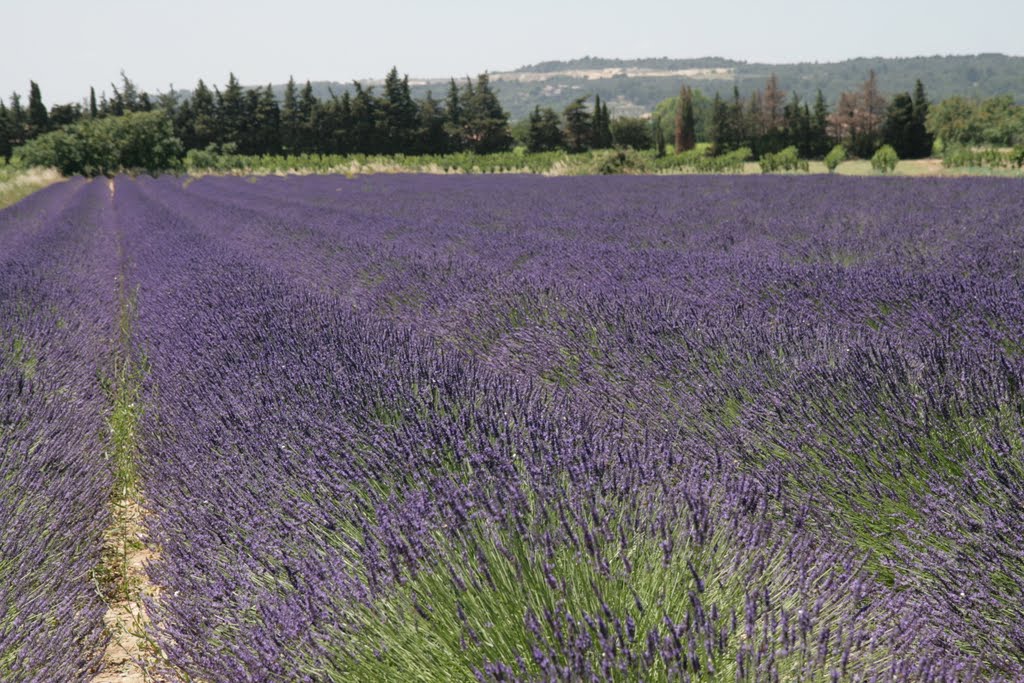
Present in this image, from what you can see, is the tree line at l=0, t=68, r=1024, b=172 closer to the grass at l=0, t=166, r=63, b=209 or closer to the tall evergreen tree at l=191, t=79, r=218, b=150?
the tall evergreen tree at l=191, t=79, r=218, b=150

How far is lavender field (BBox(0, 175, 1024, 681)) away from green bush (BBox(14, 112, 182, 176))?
37.6 metres

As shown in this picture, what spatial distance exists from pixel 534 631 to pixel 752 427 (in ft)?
4.96

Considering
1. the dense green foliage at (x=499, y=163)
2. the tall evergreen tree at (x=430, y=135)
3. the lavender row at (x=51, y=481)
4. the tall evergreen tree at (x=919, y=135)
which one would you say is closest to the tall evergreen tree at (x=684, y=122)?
the dense green foliage at (x=499, y=163)

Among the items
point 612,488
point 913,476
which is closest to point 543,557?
point 612,488

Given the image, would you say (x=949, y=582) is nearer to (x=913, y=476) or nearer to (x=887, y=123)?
(x=913, y=476)

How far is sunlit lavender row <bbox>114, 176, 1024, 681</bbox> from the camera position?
1460mm

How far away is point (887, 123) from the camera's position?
39250mm

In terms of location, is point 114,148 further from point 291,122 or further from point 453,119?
point 453,119

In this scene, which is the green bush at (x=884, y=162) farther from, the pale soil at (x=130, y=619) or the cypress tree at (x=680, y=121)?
the cypress tree at (x=680, y=121)

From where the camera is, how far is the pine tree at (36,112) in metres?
56.1

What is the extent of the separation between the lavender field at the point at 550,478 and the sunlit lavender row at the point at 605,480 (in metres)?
0.01

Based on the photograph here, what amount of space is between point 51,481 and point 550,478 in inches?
67.0

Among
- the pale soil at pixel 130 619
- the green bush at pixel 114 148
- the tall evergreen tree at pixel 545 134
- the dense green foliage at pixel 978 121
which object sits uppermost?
the green bush at pixel 114 148

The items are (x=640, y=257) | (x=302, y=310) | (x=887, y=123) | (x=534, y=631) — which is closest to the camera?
(x=534, y=631)
